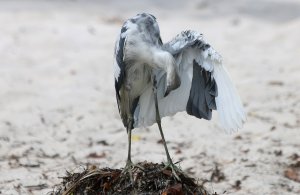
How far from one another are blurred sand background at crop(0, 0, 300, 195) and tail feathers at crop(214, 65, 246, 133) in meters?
0.38

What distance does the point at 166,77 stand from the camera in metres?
3.31


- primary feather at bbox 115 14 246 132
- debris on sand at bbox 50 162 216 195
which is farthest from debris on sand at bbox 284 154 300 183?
debris on sand at bbox 50 162 216 195

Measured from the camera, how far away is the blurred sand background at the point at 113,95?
425 cm

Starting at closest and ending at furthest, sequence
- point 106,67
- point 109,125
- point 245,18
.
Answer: point 109,125
point 106,67
point 245,18

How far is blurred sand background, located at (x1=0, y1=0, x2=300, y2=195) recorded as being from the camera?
167 inches

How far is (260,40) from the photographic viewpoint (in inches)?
302

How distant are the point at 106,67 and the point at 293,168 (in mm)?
2912

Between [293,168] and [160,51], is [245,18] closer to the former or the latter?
[293,168]

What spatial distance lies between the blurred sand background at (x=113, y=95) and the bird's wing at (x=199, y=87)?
43 cm

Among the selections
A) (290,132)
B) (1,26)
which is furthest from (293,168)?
(1,26)

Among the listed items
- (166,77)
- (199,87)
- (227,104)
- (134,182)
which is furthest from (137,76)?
(134,182)

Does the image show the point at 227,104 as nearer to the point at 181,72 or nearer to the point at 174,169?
the point at 181,72

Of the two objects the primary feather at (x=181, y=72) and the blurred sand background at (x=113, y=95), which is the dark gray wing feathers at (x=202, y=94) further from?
the blurred sand background at (x=113, y=95)

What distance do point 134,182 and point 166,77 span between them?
0.61 m
